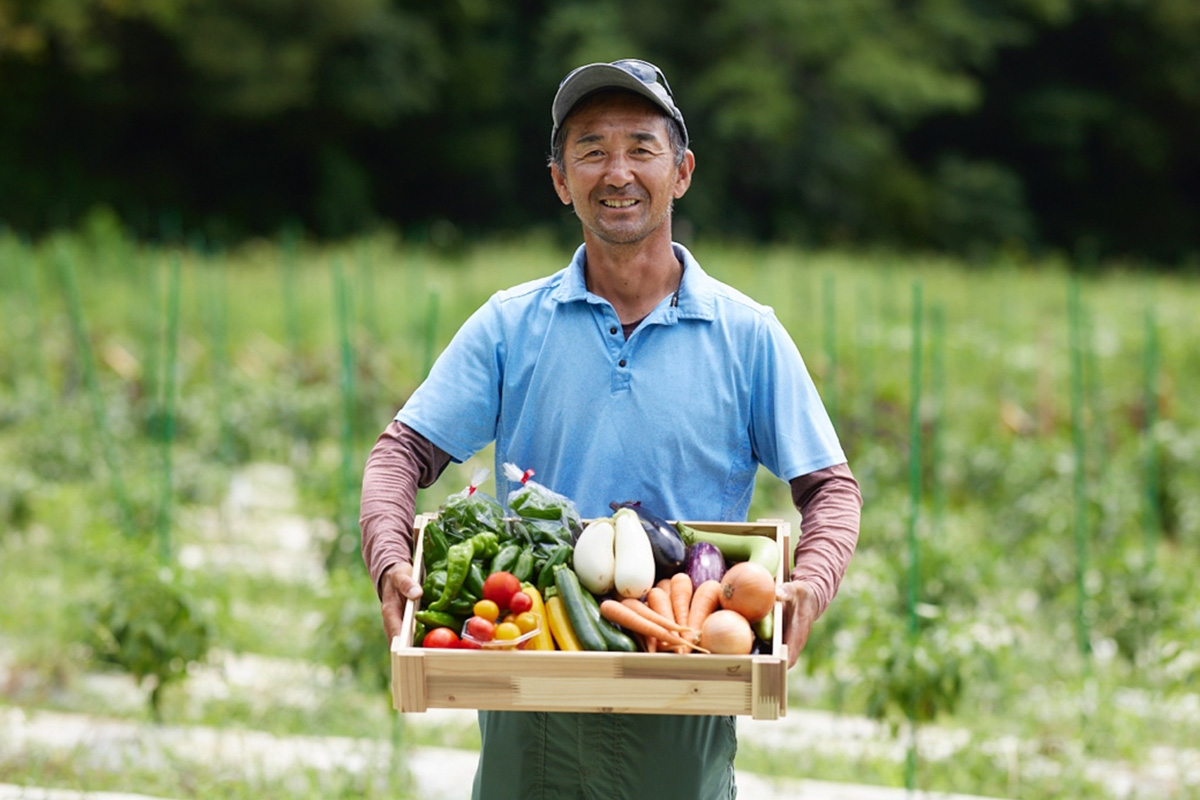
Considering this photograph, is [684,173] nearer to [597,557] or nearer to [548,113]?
[597,557]

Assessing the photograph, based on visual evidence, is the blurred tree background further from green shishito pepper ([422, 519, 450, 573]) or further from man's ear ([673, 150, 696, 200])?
green shishito pepper ([422, 519, 450, 573])

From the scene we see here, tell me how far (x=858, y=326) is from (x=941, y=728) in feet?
13.7

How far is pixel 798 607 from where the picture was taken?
2.13 metres

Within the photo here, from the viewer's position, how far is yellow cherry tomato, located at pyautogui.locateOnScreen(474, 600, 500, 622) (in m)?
2.10

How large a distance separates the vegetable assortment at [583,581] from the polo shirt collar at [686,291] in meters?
0.32

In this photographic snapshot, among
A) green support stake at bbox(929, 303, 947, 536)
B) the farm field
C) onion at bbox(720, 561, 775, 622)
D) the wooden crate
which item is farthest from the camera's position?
green support stake at bbox(929, 303, 947, 536)

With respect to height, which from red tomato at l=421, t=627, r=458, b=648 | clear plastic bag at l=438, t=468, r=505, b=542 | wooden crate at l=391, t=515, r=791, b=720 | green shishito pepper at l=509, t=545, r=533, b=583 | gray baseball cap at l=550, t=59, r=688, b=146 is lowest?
wooden crate at l=391, t=515, r=791, b=720

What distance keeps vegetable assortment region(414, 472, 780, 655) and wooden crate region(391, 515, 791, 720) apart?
6 centimetres

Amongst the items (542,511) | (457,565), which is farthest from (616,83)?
(457,565)

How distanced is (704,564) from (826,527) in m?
0.20

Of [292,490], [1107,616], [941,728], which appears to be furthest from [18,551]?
[1107,616]

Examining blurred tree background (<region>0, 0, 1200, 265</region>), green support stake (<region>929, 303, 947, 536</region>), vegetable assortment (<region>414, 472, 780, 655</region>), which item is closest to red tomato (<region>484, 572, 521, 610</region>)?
vegetable assortment (<region>414, 472, 780, 655</region>)

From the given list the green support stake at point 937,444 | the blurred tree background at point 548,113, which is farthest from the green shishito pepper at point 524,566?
the blurred tree background at point 548,113

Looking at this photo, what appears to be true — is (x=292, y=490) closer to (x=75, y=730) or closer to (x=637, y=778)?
(x=75, y=730)
